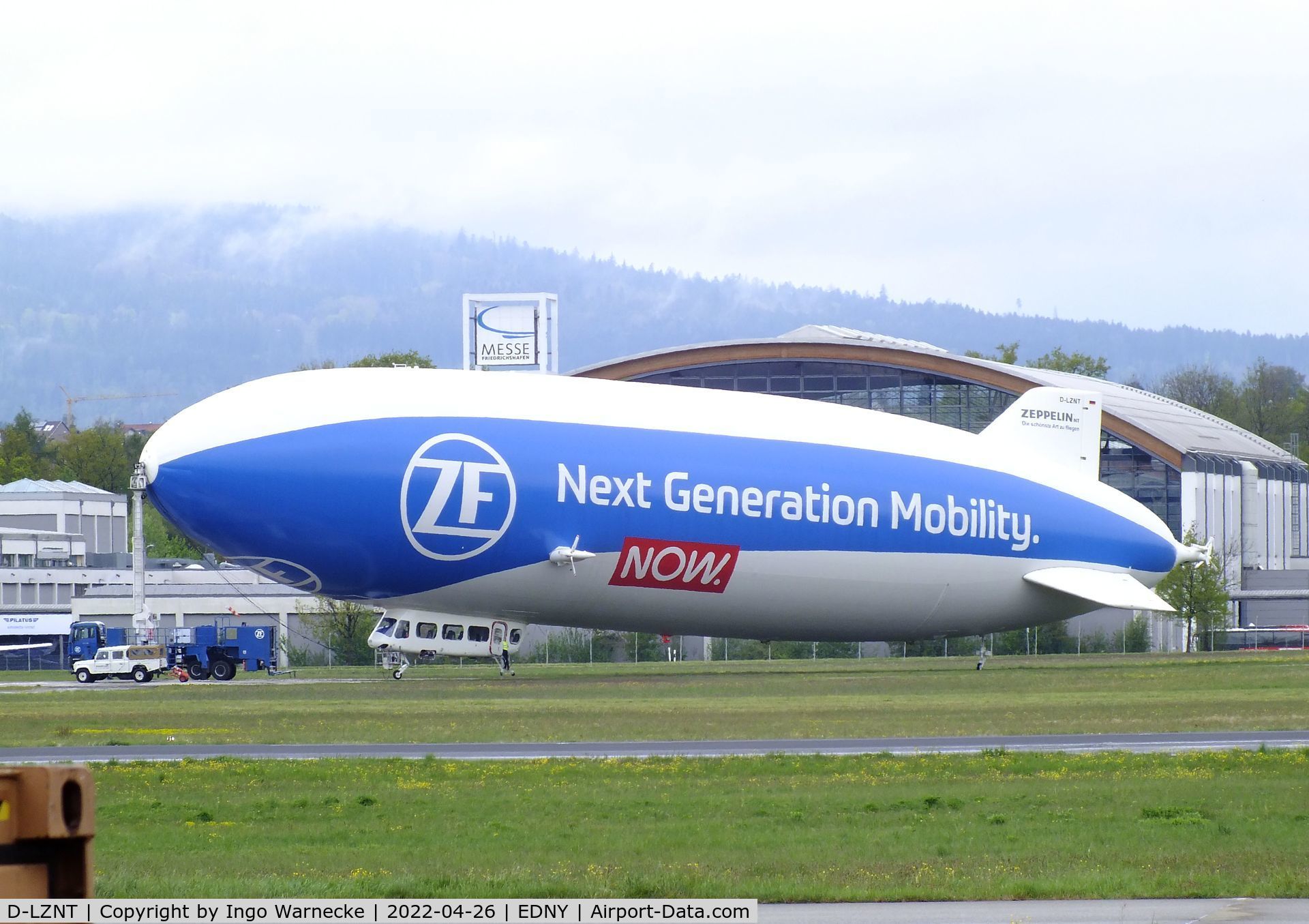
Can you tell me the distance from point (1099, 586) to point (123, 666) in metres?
45.6

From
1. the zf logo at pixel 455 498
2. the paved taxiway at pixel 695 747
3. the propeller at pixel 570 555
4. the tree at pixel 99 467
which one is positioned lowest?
the paved taxiway at pixel 695 747

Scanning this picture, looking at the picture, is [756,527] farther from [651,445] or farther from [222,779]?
[222,779]

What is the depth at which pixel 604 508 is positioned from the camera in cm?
5172

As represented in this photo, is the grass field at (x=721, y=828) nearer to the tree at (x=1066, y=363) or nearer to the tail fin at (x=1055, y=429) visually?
the tail fin at (x=1055, y=429)

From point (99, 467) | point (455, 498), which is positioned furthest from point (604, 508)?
point (99, 467)

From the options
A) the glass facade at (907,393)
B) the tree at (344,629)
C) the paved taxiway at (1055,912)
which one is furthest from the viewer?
the glass facade at (907,393)

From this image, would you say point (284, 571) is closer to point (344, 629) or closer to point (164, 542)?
point (344, 629)

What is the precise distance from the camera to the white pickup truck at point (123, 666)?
7894 cm

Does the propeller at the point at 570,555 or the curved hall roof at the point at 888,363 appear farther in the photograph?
the curved hall roof at the point at 888,363

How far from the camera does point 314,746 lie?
121 feet

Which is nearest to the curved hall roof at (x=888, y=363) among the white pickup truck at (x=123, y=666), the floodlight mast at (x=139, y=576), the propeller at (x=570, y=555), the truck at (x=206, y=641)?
the truck at (x=206, y=641)

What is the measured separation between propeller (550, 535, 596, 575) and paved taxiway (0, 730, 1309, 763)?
48.3ft

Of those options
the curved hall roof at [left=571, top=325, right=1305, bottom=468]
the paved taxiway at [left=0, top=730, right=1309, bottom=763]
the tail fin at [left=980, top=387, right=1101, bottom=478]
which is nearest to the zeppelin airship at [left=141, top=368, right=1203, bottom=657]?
the tail fin at [left=980, top=387, right=1101, bottom=478]

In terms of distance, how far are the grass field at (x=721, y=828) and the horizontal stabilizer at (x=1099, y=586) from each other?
2946 centimetres
